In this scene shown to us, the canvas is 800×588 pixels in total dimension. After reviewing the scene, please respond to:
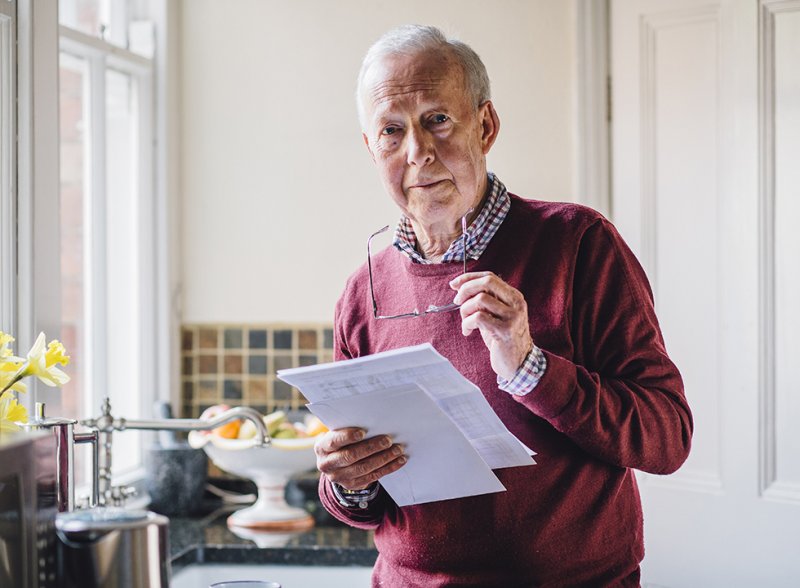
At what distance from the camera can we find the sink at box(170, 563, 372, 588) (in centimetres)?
231

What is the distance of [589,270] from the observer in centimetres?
146

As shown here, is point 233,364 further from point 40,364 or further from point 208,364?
point 40,364

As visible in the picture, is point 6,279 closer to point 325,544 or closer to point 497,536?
point 325,544

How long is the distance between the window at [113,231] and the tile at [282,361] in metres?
0.37

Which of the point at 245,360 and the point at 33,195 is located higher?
the point at 33,195

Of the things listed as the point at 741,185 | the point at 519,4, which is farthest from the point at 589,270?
the point at 519,4

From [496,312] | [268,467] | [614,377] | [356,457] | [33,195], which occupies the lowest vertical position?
[268,467]

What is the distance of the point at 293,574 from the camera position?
2.32 meters

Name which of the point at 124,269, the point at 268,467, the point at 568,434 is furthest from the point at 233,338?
the point at 568,434

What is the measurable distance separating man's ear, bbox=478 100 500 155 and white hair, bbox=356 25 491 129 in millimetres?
19

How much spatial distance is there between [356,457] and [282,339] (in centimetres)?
150

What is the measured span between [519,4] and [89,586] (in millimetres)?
2074

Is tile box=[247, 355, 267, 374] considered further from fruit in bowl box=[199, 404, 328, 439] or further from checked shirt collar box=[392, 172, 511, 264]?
checked shirt collar box=[392, 172, 511, 264]

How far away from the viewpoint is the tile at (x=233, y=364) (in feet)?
9.39
